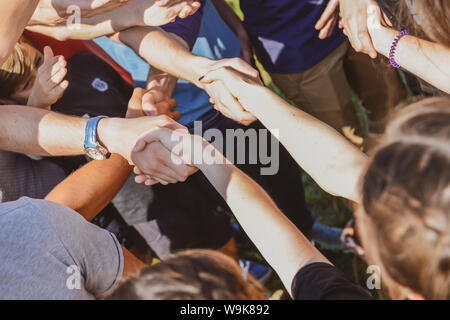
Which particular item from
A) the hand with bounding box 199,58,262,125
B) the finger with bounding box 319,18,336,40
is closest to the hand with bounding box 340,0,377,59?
the finger with bounding box 319,18,336,40

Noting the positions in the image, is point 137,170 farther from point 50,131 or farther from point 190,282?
point 190,282

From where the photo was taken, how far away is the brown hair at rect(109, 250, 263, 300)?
94 centimetres

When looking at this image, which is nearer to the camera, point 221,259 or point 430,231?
point 430,231

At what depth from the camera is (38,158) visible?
1734 mm

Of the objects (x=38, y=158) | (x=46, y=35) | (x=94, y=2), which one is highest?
(x=94, y=2)

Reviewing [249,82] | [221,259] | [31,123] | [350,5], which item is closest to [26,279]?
[221,259]

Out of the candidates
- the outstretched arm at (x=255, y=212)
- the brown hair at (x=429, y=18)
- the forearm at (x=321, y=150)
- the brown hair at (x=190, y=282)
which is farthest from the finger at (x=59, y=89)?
the brown hair at (x=429, y=18)

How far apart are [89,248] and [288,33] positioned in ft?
4.28

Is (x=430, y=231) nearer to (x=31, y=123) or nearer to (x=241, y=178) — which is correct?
(x=241, y=178)

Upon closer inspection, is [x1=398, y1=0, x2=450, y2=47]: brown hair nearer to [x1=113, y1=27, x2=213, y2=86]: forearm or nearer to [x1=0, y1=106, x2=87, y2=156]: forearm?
[x1=113, y1=27, x2=213, y2=86]: forearm

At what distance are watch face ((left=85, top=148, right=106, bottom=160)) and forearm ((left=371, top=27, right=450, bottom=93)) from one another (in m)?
1.18

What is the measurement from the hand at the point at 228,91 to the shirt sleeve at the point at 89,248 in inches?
27.4

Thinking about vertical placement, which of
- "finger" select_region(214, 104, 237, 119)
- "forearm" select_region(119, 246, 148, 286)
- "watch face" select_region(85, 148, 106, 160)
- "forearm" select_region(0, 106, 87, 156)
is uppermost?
"finger" select_region(214, 104, 237, 119)

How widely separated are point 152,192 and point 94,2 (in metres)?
0.82
